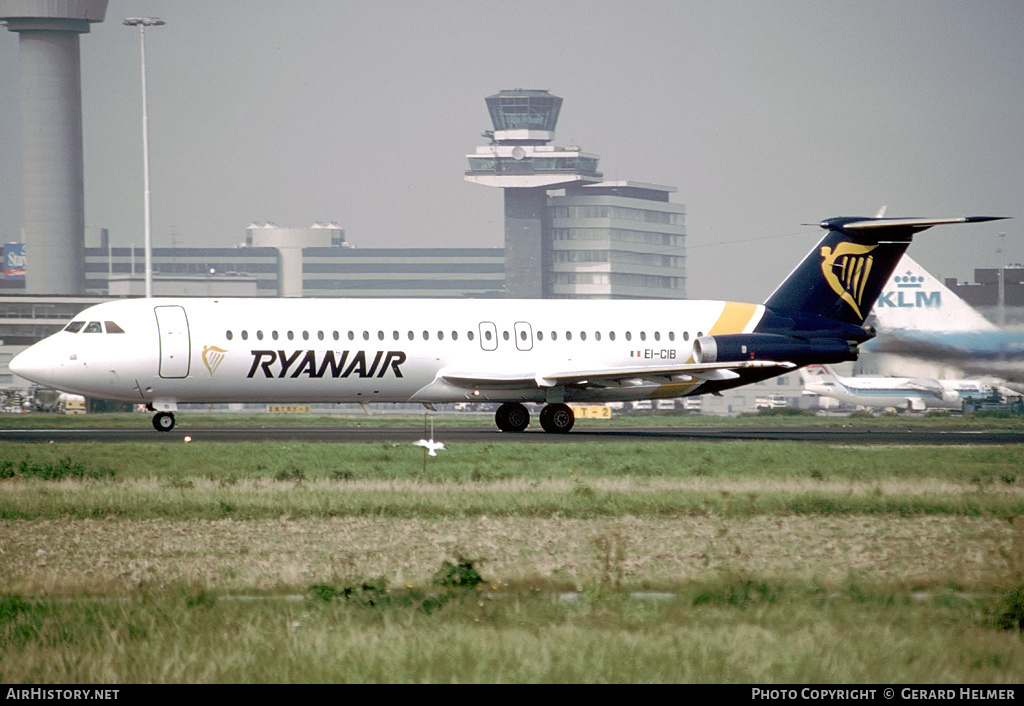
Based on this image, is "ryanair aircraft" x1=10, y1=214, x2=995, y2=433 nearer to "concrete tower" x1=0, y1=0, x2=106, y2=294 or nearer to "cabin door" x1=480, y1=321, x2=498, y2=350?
"cabin door" x1=480, y1=321, x2=498, y2=350

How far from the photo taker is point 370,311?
35250 millimetres

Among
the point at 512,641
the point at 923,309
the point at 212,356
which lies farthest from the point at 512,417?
the point at 512,641

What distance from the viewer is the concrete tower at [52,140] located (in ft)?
591

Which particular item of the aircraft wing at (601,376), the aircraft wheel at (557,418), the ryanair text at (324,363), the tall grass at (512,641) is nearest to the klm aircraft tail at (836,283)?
the aircraft wing at (601,376)

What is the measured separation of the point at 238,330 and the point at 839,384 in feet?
225

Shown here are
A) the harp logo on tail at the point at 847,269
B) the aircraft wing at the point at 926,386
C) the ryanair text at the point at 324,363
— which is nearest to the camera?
the ryanair text at the point at 324,363

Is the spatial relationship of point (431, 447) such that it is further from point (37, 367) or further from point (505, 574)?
point (505, 574)

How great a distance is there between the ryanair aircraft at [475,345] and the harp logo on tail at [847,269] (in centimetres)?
4

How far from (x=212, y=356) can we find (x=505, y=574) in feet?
73.3

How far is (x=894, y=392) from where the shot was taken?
9238 centimetres

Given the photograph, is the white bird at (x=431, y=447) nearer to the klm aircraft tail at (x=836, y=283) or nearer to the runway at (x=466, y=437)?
the runway at (x=466, y=437)

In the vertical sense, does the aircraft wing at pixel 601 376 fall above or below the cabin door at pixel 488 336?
below

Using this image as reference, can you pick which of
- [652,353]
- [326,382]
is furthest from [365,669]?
[652,353]
